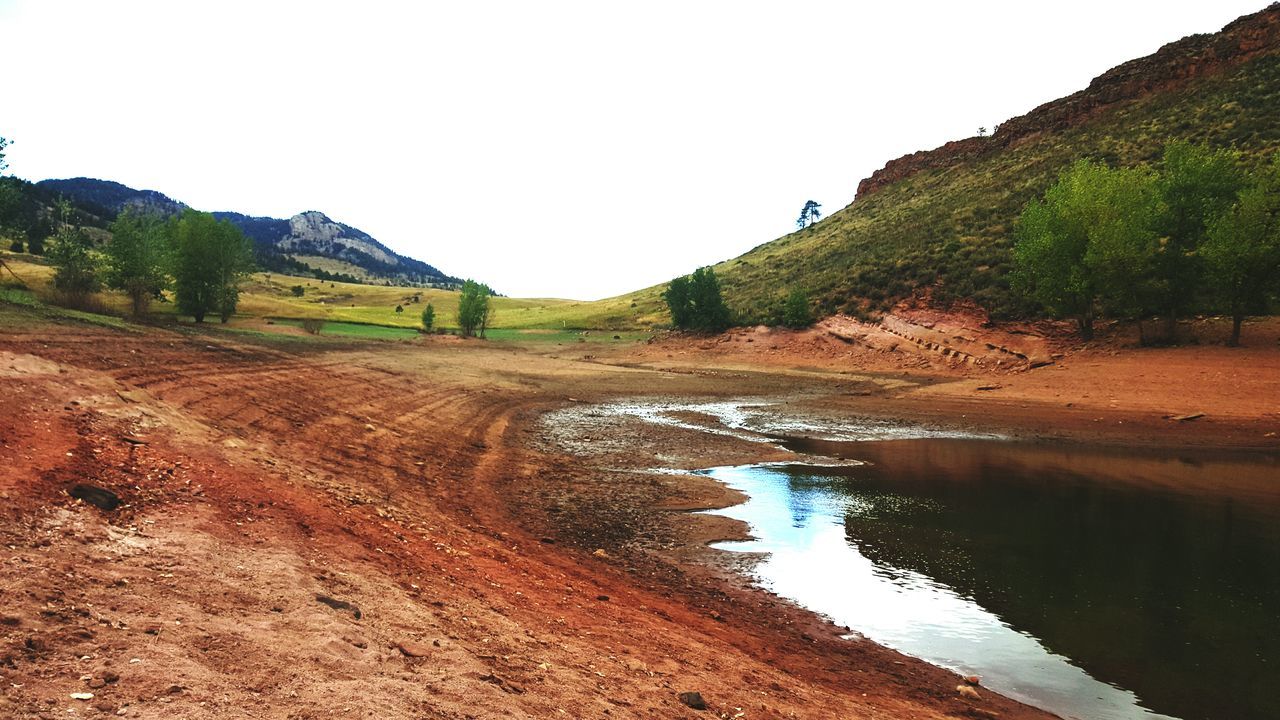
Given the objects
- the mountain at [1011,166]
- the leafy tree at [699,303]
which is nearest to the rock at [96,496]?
the mountain at [1011,166]

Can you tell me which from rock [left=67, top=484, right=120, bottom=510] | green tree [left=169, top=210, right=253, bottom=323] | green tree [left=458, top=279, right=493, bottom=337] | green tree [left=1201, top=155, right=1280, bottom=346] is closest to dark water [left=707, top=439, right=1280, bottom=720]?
rock [left=67, top=484, right=120, bottom=510]

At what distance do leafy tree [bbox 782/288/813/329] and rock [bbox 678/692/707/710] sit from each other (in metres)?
54.7

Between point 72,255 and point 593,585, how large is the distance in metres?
51.7

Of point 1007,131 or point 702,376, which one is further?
point 1007,131

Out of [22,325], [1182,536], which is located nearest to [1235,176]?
[1182,536]

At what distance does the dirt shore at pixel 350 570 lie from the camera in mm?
4961

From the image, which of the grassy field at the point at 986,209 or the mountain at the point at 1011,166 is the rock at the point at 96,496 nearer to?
the mountain at the point at 1011,166

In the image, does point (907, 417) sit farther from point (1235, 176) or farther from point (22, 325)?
point (22, 325)

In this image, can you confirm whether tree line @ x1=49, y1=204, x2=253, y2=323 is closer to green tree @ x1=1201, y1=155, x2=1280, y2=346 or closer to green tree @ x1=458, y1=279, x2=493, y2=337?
green tree @ x1=458, y1=279, x2=493, y2=337

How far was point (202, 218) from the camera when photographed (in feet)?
198

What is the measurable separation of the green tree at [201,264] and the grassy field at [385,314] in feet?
11.7

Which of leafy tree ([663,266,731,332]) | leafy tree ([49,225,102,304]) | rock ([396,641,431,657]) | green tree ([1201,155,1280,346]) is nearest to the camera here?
rock ([396,641,431,657])

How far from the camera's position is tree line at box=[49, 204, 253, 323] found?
146ft

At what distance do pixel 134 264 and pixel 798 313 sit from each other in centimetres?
5304
